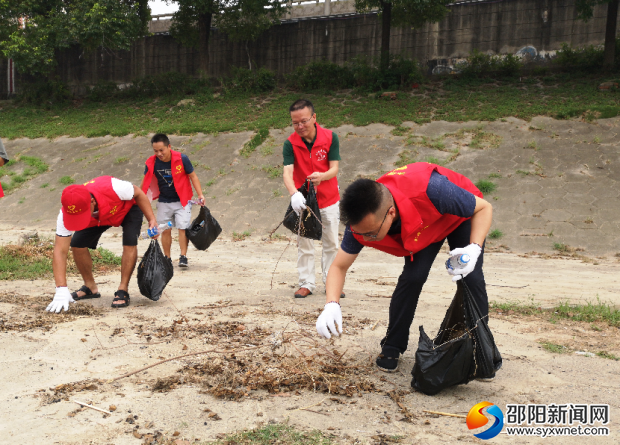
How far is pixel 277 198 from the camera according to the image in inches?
404

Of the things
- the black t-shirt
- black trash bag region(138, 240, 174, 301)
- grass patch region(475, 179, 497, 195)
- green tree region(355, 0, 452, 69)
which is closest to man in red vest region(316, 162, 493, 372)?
black trash bag region(138, 240, 174, 301)

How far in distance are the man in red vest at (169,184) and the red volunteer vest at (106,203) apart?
1448mm

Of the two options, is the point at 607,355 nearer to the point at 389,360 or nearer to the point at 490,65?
the point at 389,360

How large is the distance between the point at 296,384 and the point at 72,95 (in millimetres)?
18259

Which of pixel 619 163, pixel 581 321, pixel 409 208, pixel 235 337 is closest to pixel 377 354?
pixel 235 337

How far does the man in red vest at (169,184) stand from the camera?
5969mm

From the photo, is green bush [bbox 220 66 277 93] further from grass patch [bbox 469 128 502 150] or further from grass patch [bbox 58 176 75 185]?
grass patch [bbox 469 128 502 150]

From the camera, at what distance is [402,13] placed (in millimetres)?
14352

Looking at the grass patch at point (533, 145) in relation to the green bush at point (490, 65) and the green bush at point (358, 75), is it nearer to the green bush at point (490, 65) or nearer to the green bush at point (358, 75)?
the green bush at point (490, 65)

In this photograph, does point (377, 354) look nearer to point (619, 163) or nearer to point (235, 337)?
point (235, 337)

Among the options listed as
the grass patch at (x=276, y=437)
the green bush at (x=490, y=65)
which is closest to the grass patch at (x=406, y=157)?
the green bush at (x=490, y=65)

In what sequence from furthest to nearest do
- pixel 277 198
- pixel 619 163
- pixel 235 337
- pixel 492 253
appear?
pixel 277 198, pixel 619 163, pixel 492 253, pixel 235 337

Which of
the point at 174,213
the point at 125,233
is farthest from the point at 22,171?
the point at 125,233

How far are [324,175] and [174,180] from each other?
2256 mm
